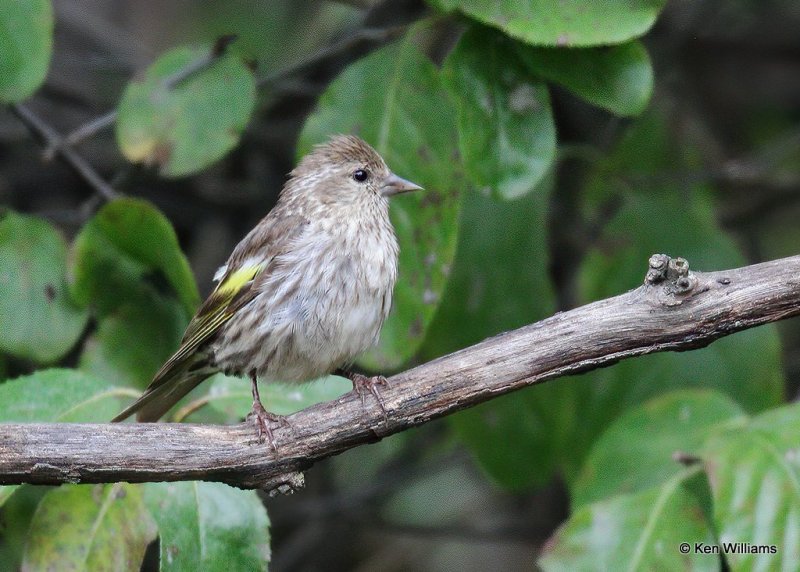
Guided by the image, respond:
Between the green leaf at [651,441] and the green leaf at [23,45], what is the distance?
247cm

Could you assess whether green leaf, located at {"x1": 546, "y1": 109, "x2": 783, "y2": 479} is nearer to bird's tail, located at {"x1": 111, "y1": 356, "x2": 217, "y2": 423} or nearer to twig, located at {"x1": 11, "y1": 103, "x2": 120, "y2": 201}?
bird's tail, located at {"x1": 111, "y1": 356, "x2": 217, "y2": 423}

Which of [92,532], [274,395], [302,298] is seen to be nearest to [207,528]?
[92,532]

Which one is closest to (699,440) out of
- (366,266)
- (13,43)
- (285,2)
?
(366,266)

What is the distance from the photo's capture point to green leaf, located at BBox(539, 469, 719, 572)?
322cm

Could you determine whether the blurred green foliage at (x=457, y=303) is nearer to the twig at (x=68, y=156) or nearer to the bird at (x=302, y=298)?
the bird at (x=302, y=298)

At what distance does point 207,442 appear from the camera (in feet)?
8.82

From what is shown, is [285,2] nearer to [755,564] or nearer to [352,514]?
[352,514]

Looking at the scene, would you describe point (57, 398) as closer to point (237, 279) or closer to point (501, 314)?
point (237, 279)

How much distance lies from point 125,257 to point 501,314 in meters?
1.59

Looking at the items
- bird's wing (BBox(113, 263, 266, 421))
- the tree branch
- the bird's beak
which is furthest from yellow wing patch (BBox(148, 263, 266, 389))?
the tree branch

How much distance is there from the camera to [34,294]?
12.2 feet

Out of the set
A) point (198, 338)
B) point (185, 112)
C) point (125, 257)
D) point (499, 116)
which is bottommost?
point (198, 338)

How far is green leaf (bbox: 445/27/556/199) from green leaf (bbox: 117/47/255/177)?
0.83 meters

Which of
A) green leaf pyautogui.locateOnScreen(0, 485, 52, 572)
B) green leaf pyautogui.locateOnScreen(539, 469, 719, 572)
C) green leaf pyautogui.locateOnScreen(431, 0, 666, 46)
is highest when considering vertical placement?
green leaf pyautogui.locateOnScreen(431, 0, 666, 46)
